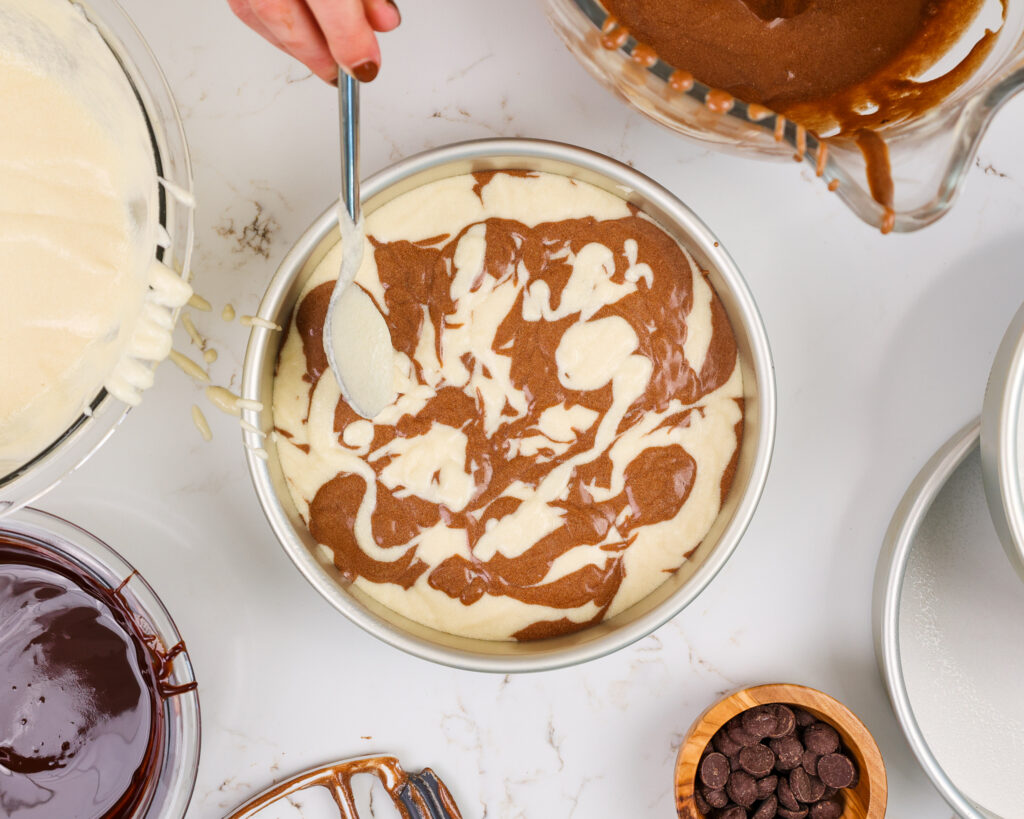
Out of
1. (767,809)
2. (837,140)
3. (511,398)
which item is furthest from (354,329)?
(767,809)

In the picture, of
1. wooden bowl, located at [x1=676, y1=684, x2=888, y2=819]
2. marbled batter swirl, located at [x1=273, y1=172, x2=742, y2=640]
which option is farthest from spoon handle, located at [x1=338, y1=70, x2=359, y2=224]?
wooden bowl, located at [x1=676, y1=684, x2=888, y2=819]

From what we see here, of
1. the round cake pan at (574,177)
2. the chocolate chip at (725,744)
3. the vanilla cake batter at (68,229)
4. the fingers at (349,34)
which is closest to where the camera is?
the fingers at (349,34)

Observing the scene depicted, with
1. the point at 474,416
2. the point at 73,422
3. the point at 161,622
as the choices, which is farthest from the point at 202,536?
the point at 474,416

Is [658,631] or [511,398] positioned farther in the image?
[658,631]

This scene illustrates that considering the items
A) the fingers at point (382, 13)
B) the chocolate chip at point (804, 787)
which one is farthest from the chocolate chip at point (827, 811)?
the fingers at point (382, 13)

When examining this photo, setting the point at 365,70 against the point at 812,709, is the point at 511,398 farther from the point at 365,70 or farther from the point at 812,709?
the point at 812,709

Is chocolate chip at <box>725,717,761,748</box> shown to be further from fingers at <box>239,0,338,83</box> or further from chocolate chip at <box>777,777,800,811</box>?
fingers at <box>239,0,338,83</box>

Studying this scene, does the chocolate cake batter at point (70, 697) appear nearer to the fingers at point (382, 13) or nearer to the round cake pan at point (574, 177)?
the round cake pan at point (574, 177)
